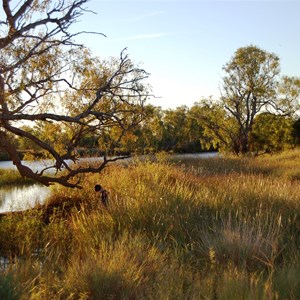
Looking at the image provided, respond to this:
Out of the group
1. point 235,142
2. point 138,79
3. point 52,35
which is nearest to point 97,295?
point 52,35

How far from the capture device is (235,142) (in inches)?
1770

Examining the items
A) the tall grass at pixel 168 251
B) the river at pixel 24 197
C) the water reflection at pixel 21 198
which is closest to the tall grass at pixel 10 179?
the river at pixel 24 197

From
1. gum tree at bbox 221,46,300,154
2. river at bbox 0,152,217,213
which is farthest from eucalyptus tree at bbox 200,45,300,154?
river at bbox 0,152,217,213

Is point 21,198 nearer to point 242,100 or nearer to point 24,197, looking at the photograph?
point 24,197

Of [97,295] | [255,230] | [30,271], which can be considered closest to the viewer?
[97,295]

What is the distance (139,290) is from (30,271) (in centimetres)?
161

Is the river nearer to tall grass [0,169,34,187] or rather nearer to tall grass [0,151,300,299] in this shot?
tall grass [0,169,34,187]

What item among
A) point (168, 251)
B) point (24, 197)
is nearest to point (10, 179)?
point (24, 197)

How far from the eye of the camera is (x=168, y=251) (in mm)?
6348

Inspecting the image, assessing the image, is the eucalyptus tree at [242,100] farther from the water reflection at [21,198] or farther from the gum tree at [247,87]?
the water reflection at [21,198]

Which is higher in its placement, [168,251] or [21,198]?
[168,251]

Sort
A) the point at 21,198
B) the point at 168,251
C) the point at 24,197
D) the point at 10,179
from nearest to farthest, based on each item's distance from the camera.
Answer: the point at 168,251 → the point at 24,197 → the point at 21,198 → the point at 10,179

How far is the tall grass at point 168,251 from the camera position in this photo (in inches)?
187

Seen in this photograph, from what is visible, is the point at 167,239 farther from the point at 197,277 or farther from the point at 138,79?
the point at 138,79
